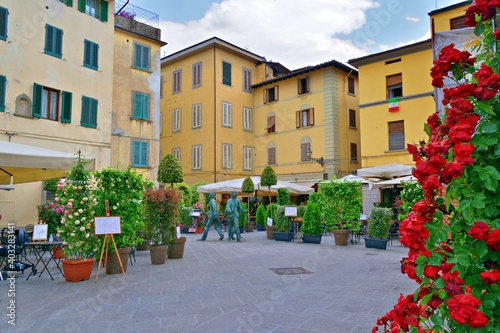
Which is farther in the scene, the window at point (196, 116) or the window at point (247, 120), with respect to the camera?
the window at point (247, 120)

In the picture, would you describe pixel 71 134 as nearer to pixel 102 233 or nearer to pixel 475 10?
pixel 102 233

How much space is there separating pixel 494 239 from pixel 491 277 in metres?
0.15

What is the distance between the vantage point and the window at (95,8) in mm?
17094

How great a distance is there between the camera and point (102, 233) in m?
6.83

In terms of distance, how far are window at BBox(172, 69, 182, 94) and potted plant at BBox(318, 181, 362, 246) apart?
20367 mm

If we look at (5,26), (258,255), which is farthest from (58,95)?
(258,255)

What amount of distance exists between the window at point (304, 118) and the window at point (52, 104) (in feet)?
50.3

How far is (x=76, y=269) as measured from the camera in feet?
22.0

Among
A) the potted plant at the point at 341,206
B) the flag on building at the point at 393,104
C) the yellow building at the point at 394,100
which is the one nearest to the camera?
the potted plant at the point at 341,206

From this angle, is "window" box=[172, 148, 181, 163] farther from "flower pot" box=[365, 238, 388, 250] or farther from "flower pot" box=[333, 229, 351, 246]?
"flower pot" box=[365, 238, 388, 250]

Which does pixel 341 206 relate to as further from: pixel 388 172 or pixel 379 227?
pixel 388 172

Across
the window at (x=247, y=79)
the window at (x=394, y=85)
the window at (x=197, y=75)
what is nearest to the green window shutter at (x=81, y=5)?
the window at (x=197, y=75)

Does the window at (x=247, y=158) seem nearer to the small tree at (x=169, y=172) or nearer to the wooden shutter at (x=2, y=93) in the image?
the small tree at (x=169, y=172)

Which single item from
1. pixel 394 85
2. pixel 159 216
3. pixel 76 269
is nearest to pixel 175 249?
pixel 159 216
